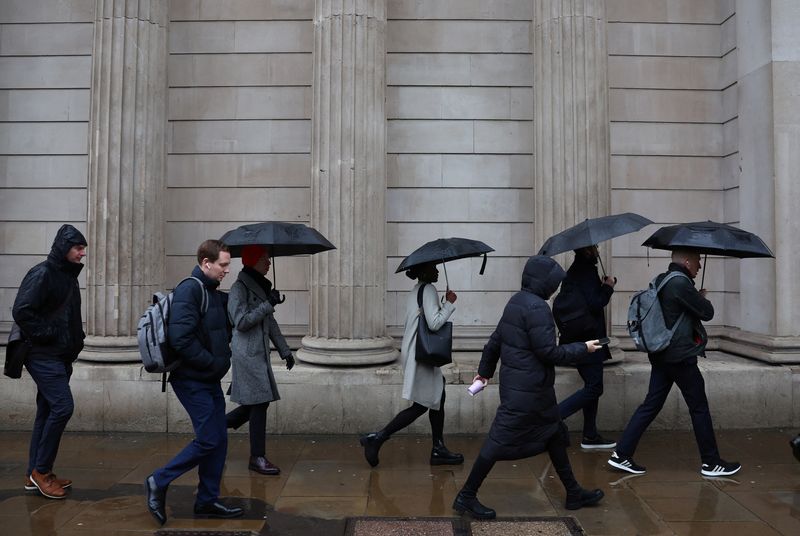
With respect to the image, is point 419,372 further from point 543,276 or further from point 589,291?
point 589,291

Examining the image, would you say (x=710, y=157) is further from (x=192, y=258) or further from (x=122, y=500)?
(x=122, y=500)

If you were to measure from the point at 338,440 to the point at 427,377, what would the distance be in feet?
5.71

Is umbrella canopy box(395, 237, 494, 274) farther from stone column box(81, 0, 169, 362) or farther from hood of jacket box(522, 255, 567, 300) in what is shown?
stone column box(81, 0, 169, 362)

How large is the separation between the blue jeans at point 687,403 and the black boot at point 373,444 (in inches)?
85.5

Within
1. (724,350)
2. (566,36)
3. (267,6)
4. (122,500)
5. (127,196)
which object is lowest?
(122,500)

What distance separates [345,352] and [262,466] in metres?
1.88

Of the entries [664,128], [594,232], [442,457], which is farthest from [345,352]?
[664,128]

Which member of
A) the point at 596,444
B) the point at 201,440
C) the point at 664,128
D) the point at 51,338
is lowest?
the point at 596,444

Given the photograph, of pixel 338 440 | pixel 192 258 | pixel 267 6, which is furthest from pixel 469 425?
pixel 267 6

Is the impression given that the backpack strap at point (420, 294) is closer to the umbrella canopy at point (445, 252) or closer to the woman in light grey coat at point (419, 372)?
the woman in light grey coat at point (419, 372)

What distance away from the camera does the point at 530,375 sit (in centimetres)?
464

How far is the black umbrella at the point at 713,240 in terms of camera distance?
539cm

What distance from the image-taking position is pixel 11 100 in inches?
341

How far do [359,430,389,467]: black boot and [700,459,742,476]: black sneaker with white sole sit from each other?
2886 millimetres
